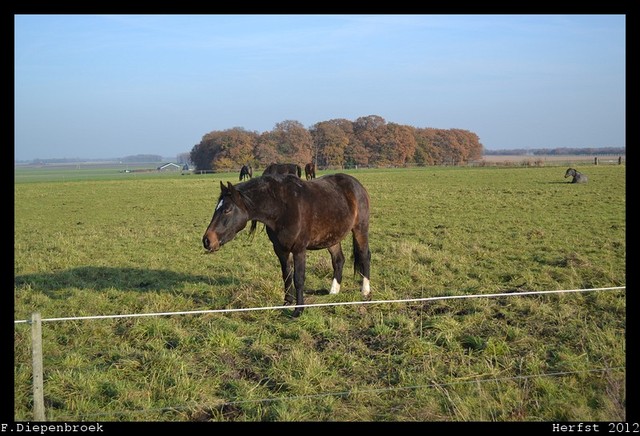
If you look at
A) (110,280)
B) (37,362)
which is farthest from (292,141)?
(37,362)

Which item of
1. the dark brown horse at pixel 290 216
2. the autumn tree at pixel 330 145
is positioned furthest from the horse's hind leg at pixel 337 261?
the autumn tree at pixel 330 145

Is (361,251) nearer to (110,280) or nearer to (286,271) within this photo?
(286,271)

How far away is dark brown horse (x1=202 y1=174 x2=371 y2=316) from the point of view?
22.8 ft

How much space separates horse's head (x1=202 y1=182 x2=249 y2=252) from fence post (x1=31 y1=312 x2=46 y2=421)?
9.80 feet

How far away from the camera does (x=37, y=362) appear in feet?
12.9

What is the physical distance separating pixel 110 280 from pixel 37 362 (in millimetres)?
6138

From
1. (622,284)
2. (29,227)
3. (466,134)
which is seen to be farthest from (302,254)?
(466,134)

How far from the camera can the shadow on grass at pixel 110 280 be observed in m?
9.24

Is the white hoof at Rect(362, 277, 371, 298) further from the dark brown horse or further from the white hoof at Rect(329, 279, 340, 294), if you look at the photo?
the white hoof at Rect(329, 279, 340, 294)

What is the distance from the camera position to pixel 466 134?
109625mm

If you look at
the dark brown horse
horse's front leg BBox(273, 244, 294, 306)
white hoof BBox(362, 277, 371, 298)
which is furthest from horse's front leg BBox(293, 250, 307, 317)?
white hoof BBox(362, 277, 371, 298)

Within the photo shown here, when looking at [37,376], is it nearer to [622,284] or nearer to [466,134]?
[622,284]

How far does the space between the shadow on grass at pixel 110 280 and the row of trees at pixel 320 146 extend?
216ft

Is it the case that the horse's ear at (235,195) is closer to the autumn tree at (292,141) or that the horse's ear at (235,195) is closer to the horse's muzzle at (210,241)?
the horse's muzzle at (210,241)
